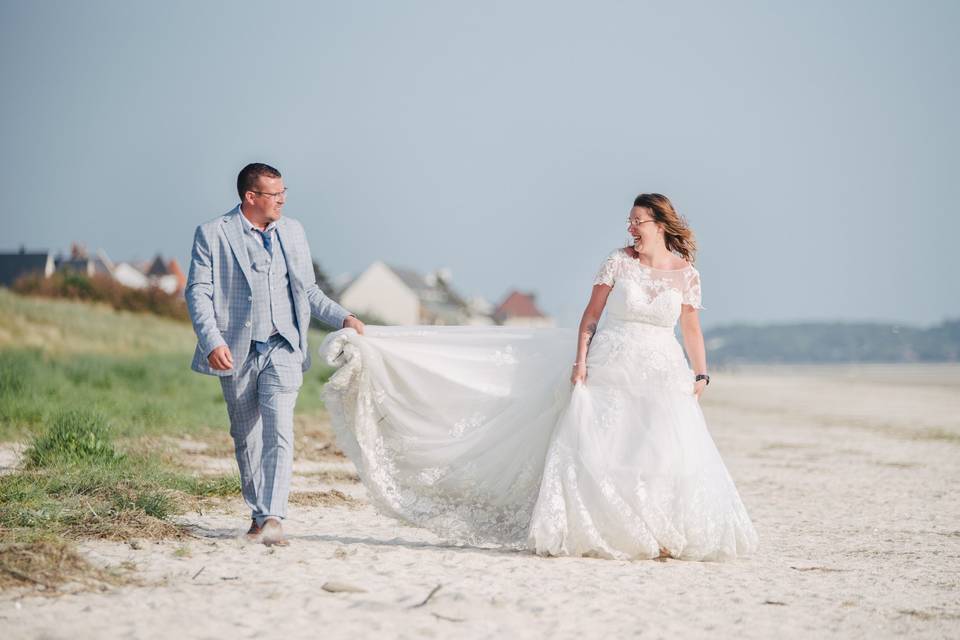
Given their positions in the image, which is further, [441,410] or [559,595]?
A: [441,410]

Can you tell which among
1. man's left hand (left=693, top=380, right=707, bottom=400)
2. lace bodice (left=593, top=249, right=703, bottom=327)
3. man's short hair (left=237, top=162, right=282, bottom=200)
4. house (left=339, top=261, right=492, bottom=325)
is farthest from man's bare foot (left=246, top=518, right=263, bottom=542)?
house (left=339, top=261, right=492, bottom=325)

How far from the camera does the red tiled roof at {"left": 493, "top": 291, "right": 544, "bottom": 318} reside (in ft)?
424

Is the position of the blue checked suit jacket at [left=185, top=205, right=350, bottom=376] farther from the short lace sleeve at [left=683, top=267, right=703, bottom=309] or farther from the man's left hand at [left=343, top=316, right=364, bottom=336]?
the short lace sleeve at [left=683, top=267, right=703, bottom=309]

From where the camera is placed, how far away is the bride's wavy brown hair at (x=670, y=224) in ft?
23.8

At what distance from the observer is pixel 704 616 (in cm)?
540

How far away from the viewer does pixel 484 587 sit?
5863mm

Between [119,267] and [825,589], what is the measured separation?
10283 centimetres

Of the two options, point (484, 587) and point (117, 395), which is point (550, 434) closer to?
point (484, 587)

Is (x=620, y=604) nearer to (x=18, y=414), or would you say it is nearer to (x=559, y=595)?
(x=559, y=595)

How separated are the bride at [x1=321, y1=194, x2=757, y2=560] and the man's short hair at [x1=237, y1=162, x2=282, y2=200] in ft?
3.55

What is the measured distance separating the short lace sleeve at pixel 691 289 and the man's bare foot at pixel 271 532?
2956 millimetres

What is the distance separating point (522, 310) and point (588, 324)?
123195 millimetres

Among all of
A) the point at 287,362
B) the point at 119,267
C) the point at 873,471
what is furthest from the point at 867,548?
the point at 119,267

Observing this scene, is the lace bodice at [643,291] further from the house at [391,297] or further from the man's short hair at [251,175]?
the house at [391,297]
